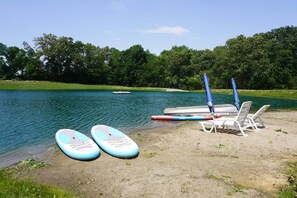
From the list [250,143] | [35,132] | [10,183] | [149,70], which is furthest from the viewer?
[149,70]

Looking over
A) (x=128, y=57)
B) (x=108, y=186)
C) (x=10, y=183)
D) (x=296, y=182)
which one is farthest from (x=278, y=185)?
(x=128, y=57)

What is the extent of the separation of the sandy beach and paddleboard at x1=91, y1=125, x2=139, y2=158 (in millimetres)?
327

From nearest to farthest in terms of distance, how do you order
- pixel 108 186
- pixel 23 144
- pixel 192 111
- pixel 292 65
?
pixel 108 186 → pixel 23 144 → pixel 192 111 → pixel 292 65

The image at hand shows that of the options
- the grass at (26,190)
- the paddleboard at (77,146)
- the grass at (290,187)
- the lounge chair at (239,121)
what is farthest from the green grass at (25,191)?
the lounge chair at (239,121)

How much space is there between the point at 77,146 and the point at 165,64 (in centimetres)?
9576

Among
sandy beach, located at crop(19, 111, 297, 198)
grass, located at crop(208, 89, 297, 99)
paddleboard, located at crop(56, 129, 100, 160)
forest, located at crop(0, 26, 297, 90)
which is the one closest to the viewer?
sandy beach, located at crop(19, 111, 297, 198)

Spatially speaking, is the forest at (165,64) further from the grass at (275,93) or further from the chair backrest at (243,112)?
the chair backrest at (243,112)

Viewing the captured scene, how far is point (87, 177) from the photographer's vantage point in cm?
903

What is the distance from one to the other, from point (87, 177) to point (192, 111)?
19765mm

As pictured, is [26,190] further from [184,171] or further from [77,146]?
[77,146]

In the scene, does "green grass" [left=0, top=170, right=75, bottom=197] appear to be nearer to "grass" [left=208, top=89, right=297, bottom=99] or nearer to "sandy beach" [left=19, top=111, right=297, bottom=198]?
"sandy beach" [left=19, top=111, right=297, bottom=198]

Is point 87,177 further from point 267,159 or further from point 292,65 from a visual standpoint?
point 292,65

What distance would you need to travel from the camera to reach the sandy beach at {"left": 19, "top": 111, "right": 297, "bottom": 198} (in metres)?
7.77

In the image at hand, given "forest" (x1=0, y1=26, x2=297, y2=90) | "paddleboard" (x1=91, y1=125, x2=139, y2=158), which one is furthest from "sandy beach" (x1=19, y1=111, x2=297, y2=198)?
"forest" (x1=0, y1=26, x2=297, y2=90)
